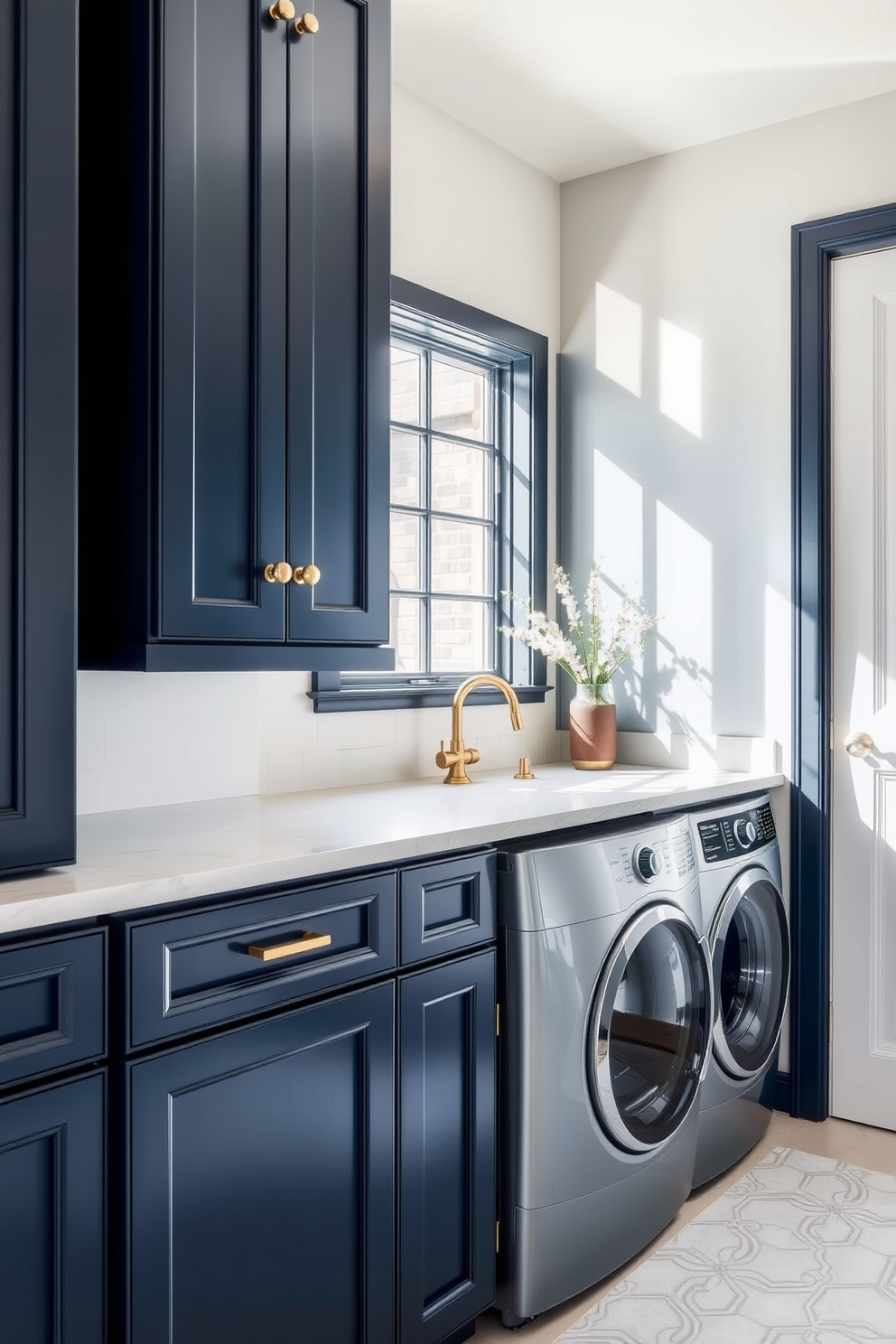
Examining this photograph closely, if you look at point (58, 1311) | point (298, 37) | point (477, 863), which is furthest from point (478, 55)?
point (58, 1311)

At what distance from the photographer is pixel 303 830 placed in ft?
6.11

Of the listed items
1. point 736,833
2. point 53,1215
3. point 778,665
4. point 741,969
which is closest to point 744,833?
point 736,833

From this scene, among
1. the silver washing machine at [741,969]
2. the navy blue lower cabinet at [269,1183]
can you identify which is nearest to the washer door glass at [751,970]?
the silver washing machine at [741,969]

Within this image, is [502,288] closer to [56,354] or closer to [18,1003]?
[56,354]

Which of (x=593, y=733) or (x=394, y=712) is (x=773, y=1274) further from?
(x=394, y=712)

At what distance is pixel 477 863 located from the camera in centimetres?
193

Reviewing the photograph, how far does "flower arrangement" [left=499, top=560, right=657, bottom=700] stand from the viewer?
10.0 feet

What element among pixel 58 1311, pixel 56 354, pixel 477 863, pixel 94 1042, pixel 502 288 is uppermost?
pixel 502 288

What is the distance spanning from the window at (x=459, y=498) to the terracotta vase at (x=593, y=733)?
0.23 meters

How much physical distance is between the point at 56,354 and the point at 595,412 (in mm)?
2108

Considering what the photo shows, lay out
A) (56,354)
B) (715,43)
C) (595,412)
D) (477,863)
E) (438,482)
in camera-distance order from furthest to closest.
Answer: (595,412) < (438,482) < (715,43) < (477,863) < (56,354)

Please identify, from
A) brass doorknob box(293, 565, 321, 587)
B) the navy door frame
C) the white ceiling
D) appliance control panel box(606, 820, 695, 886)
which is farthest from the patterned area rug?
the white ceiling

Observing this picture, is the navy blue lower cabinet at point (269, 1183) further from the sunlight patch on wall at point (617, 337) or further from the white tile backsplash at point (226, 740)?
the sunlight patch on wall at point (617, 337)

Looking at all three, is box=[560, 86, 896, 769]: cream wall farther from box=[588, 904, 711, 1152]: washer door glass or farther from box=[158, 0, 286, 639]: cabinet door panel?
box=[158, 0, 286, 639]: cabinet door panel
